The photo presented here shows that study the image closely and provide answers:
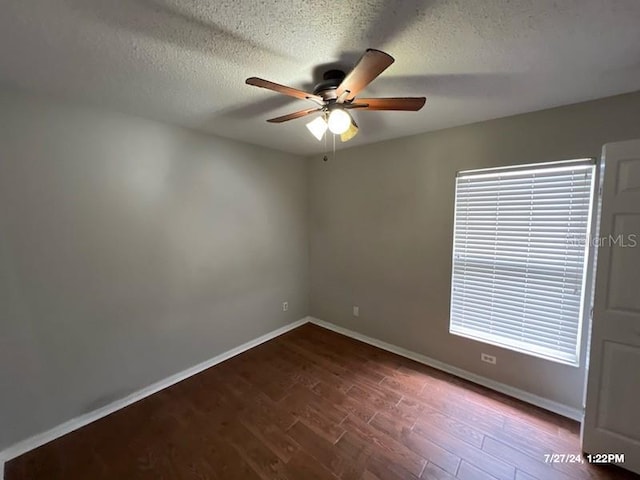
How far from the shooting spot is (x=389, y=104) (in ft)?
4.91

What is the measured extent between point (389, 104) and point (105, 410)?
3057 mm

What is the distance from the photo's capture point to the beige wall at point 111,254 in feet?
5.64

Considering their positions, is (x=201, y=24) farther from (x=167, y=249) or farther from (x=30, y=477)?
(x=30, y=477)

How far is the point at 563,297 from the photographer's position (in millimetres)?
2068

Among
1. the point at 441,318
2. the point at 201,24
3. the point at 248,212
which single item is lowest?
the point at 441,318

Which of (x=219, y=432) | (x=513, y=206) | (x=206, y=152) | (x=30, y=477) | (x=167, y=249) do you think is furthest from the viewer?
(x=206, y=152)

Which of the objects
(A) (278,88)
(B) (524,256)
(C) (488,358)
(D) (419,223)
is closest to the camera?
(A) (278,88)

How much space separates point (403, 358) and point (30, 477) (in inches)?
117

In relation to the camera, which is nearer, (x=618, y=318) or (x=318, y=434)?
(x=618, y=318)

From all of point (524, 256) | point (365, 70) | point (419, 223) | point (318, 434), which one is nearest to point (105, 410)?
point (318, 434)

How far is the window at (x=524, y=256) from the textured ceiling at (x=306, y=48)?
24.1 inches

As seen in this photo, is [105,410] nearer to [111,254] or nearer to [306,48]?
[111,254]

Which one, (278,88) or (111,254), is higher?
(278,88)

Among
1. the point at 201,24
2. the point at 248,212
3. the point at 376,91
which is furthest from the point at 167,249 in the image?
the point at 376,91
